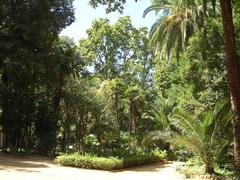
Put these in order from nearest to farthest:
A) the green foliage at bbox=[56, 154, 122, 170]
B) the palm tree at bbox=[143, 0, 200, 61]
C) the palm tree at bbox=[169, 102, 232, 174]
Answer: the palm tree at bbox=[169, 102, 232, 174], the green foliage at bbox=[56, 154, 122, 170], the palm tree at bbox=[143, 0, 200, 61]

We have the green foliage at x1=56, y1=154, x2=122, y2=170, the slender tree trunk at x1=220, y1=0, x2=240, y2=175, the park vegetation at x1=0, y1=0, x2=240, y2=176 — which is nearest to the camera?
the slender tree trunk at x1=220, y1=0, x2=240, y2=175

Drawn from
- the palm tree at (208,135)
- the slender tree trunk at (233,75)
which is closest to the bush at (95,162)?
the palm tree at (208,135)

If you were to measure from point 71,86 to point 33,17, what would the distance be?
284 inches

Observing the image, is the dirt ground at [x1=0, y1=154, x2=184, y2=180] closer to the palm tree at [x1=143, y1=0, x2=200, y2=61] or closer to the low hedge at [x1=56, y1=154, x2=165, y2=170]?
the low hedge at [x1=56, y1=154, x2=165, y2=170]

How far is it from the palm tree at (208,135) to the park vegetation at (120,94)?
41 millimetres

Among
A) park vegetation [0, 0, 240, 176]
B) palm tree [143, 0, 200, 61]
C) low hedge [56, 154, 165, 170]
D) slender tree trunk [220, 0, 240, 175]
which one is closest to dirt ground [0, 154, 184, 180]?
low hedge [56, 154, 165, 170]

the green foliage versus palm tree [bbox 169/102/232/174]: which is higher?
palm tree [bbox 169/102/232/174]

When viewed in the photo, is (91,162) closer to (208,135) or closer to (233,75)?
(208,135)

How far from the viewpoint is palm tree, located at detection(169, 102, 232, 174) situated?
17250 millimetres

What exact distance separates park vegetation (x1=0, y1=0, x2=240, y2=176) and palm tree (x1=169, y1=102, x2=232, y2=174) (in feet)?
0.13

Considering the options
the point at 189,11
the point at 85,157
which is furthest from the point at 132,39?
the point at 85,157

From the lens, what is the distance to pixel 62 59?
28.0 metres

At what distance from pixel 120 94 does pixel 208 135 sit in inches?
573

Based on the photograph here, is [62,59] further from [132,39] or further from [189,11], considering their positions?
[132,39]
